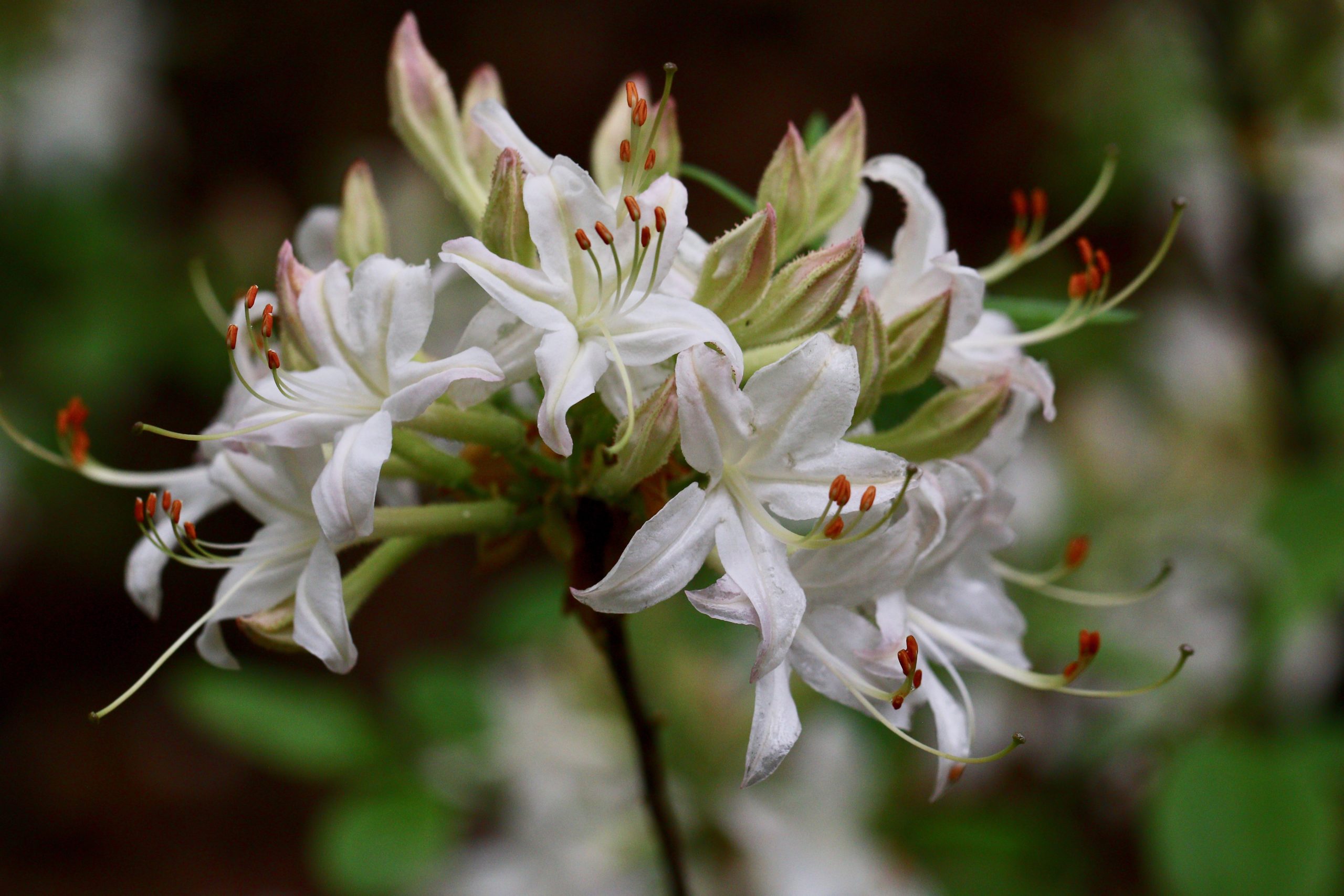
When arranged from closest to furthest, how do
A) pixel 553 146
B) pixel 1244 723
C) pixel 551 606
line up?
pixel 1244 723 < pixel 551 606 < pixel 553 146

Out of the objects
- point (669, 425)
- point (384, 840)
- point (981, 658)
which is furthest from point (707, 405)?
point (384, 840)

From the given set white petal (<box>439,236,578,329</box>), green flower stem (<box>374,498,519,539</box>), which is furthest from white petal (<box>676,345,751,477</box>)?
green flower stem (<box>374,498,519,539</box>)

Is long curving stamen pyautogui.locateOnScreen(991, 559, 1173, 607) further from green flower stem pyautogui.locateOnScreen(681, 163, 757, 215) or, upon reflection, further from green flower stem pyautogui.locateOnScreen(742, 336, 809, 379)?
green flower stem pyautogui.locateOnScreen(681, 163, 757, 215)

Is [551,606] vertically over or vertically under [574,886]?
over

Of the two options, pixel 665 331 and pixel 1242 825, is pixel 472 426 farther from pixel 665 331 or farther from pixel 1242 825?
pixel 1242 825

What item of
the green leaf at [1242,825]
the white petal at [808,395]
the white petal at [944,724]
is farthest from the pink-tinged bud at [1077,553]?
the green leaf at [1242,825]

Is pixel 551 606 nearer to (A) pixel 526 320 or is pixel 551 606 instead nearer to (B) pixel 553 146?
(A) pixel 526 320

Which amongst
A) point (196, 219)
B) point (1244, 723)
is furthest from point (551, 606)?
point (196, 219)

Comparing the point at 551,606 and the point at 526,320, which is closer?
the point at 526,320
